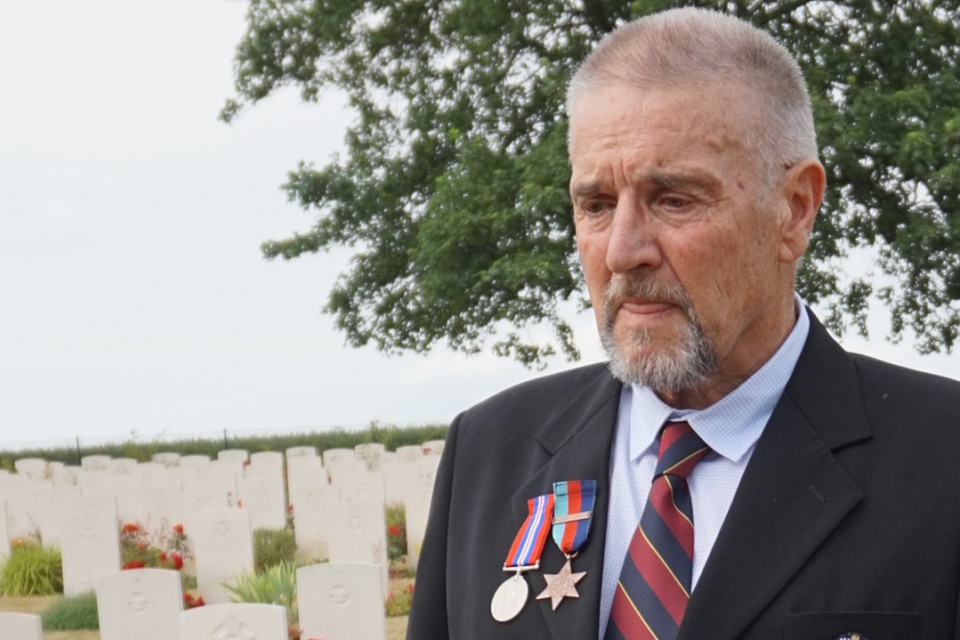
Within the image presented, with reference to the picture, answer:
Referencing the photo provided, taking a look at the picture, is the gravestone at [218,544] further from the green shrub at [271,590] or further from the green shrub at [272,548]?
the green shrub at [272,548]

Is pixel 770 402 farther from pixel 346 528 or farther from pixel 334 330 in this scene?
pixel 334 330

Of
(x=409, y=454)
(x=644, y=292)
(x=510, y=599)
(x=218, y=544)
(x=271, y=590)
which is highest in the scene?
(x=644, y=292)

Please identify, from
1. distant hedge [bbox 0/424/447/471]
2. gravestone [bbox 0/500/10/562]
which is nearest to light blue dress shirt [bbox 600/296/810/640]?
gravestone [bbox 0/500/10/562]

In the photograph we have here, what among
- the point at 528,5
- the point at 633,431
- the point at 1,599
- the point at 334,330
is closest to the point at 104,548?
the point at 1,599

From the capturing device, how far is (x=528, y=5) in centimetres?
1844

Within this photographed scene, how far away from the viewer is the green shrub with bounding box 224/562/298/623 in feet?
34.8

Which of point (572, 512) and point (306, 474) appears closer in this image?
point (572, 512)

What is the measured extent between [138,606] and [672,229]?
24.4ft

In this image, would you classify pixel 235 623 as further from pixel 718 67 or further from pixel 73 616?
pixel 718 67

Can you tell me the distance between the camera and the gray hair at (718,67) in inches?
79.4

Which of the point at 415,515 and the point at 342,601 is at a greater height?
the point at 415,515

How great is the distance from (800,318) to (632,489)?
42 centimetres

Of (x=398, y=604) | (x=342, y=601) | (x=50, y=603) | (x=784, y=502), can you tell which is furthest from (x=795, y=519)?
(x=50, y=603)

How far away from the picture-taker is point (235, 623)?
714 centimetres
